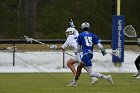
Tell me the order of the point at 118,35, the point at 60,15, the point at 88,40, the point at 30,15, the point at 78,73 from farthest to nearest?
the point at 60,15, the point at 30,15, the point at 118,35, the point at 78,73, the point at 88,40

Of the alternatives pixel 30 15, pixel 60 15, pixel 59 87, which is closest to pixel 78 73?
pixel 59 87

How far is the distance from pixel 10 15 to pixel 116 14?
18981mm

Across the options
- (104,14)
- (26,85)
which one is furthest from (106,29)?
(26,85)

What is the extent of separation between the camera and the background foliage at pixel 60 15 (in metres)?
46.5

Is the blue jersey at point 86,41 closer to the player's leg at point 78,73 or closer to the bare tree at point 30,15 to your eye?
the player's leg at point 78,73

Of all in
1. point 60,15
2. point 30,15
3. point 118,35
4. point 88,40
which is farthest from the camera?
point 60,15

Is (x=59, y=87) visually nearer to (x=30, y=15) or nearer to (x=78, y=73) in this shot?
(x=78, y=73)

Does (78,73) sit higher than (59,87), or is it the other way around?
(78,73)

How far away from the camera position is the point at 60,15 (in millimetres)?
48719

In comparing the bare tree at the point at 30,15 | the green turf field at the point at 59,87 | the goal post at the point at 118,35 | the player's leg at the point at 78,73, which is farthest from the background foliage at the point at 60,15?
the player's leg at the point at 78,73

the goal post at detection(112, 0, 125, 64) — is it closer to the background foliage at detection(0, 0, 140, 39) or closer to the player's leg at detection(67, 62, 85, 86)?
the player's leg at detection(67, 62, 85, 86)

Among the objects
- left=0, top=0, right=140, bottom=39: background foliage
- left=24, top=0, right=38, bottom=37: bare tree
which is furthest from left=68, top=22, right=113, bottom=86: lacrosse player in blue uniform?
left=0, top=0, right=140, bottom=39: background foliage

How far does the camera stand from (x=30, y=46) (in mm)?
35406

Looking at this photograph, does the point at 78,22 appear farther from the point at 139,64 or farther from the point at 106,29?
the point at 139,64
